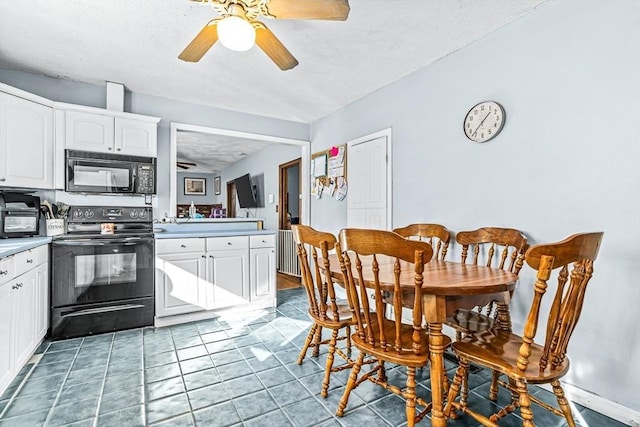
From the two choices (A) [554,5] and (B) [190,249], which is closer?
(A) [554,5]

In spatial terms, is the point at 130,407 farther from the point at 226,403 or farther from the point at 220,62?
the point at 220,62

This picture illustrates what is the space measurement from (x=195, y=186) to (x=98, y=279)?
7.11m

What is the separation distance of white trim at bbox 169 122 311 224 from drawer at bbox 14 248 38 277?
1384mm

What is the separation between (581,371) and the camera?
190cm

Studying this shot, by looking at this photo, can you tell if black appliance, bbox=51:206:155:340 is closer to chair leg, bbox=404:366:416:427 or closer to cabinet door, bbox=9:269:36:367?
cabinet door, bbox=9:269:36:367

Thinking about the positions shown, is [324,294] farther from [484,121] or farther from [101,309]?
[101,309]

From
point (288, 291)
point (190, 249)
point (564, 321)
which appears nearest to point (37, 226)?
point (190, 249)

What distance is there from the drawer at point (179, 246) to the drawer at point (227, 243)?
88 mm

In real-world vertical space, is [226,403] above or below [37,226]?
below

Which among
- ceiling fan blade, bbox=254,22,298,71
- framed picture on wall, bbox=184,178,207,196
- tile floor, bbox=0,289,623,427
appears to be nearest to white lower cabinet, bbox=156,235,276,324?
tile floor, bbox=0,289,623,427

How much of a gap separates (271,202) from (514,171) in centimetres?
450

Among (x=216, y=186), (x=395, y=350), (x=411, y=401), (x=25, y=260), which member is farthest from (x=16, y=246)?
(x=216, y=186)

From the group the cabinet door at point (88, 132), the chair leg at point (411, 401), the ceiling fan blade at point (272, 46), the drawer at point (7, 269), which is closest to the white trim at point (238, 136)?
the cabinet door at point (88, 132)

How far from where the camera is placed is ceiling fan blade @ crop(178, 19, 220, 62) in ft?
6.09
